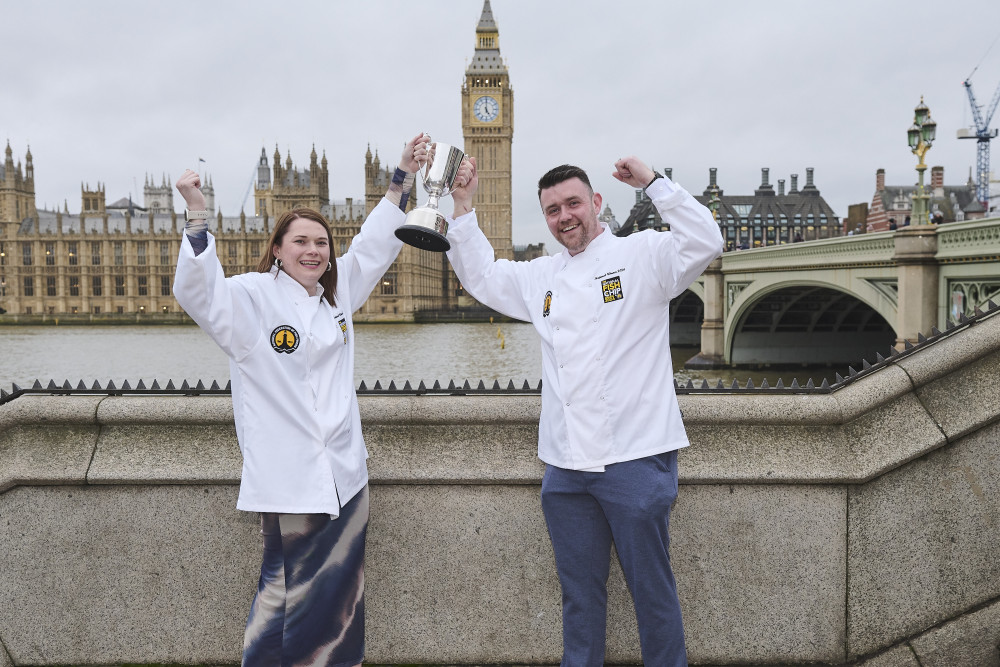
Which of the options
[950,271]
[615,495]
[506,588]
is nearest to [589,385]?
[615,495]

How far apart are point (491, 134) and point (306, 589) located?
8632cm

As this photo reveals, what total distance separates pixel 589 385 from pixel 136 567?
6.34 ft

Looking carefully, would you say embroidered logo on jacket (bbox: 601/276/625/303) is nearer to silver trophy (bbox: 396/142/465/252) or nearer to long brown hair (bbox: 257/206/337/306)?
silver trophy (bbox: 396/142/465/252)

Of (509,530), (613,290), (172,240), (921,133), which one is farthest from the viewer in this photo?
(172,240)

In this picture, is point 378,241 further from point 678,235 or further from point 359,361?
point 359,361

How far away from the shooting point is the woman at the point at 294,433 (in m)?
2.25

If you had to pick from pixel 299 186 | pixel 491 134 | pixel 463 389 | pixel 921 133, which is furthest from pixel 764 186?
pixel 463 389

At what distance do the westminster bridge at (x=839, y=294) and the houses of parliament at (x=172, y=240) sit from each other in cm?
4417

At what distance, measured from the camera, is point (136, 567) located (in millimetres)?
2951

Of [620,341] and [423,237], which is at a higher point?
[423,237]

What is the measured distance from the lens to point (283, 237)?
95.7 inches

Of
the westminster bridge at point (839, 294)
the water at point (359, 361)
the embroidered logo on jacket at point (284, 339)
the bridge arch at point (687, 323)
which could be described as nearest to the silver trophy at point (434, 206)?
the embroidered logo on jacket at point (284, 339)

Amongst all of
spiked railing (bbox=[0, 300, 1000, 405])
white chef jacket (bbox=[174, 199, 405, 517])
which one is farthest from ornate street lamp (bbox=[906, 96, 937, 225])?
white chef jacket (bbox=[174, 199, 405, 517])

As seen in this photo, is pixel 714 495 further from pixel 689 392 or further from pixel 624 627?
pixel 624 627
